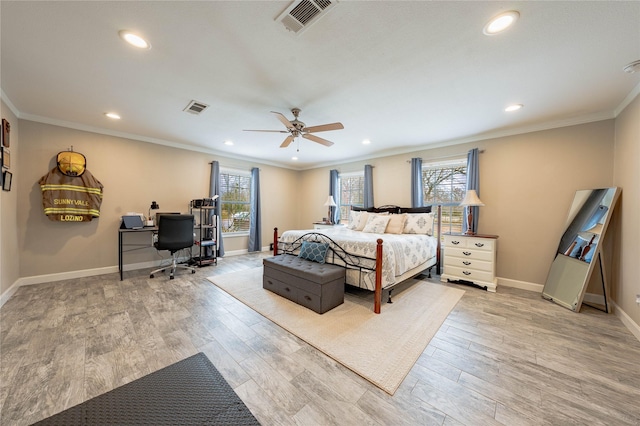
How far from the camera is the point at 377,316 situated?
2.72 meters

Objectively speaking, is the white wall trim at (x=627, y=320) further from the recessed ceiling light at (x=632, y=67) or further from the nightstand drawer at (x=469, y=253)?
the recessed ceiling light at (x=632, y=67)

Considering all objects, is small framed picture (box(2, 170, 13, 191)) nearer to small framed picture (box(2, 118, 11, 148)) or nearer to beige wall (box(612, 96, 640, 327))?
small framed picture (box(2, 118, 11, 148))

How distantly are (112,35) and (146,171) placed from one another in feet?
11.2

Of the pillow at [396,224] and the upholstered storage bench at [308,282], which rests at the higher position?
the pillow at [396,224]

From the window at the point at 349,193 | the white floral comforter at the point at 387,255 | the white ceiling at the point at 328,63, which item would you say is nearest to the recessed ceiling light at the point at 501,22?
the white ceiling at the point at 328,63

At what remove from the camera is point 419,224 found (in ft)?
14.1

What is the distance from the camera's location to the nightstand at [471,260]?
365 cm


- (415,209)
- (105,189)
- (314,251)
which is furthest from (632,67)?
(105,189)

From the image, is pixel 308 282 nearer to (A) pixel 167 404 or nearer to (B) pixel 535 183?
(A) pixel 167 404

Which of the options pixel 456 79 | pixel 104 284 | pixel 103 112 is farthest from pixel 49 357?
pixel 456 79

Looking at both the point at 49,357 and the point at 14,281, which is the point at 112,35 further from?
the point at 14,281

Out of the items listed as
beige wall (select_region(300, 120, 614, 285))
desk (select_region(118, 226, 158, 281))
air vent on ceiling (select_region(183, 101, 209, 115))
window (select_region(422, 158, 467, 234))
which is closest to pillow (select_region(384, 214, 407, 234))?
window (select_region(422, 158, 467, 234))

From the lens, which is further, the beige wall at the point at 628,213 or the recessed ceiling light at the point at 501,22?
the beige wall at the point at 628,213

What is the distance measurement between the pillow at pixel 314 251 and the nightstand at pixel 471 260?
2.32 m
